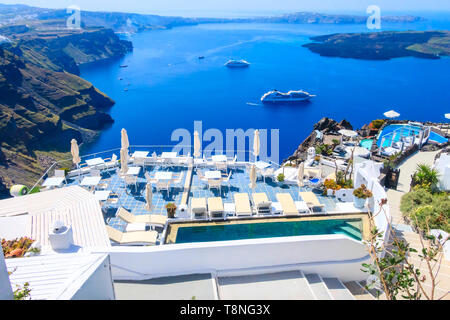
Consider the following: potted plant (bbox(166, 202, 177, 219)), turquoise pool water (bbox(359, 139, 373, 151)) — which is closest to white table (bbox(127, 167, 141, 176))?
potted plant (bbox(166, 202, 177, 219))

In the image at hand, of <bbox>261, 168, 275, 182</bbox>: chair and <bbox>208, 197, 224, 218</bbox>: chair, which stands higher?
<bbox>261, 168, 275, 182</bbox>: chair

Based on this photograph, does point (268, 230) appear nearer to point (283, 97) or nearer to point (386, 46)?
point (283, 97)

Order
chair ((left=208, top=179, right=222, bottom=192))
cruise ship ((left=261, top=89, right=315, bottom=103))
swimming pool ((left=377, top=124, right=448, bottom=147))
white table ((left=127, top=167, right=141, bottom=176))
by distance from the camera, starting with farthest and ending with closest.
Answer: cruise ship ((left=261, top=89, right=315, bottom=103)) → swimming pool ((left=377, top=124, right=448, bottom=147)) → white table ((left=127, top=167, right=141, bottom=176)) → chair ((left=208, top=179, right=222, bottom=192))

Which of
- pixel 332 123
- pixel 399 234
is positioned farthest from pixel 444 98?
pixel 399 234

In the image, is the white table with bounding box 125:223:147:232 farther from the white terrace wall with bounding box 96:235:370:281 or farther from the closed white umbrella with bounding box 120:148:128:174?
the closed white umbrella with bounding box 120:148:128:174

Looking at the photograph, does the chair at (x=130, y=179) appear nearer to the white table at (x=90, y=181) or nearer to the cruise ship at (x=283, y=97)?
the white table at (x=90, y=181)

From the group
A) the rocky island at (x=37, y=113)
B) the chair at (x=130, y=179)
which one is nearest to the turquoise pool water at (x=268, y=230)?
the chair at (x=130, y=179)
